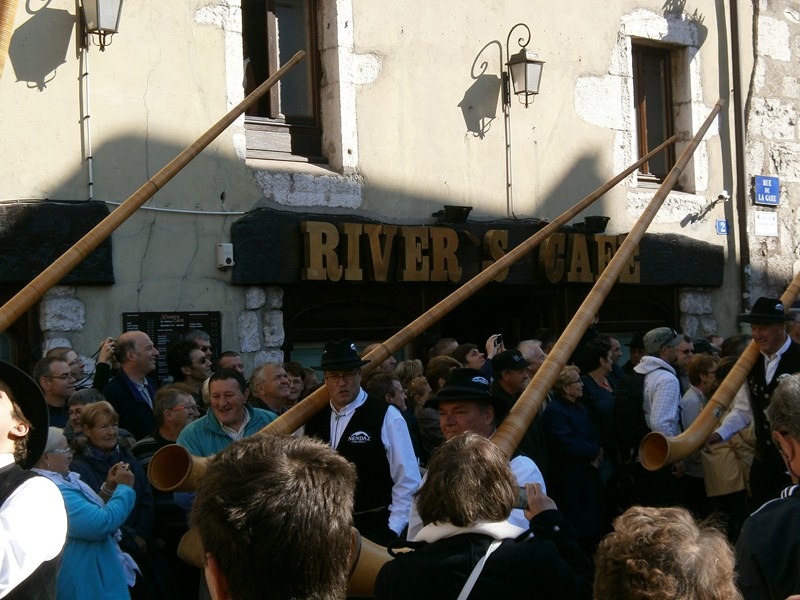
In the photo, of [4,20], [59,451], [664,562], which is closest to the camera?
[664,562]

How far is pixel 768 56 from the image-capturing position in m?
11.7

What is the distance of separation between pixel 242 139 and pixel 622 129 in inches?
167

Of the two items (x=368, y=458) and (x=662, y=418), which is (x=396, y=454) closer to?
(x=368, y=458)

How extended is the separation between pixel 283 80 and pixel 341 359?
4.60m

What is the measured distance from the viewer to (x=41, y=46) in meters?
7.16

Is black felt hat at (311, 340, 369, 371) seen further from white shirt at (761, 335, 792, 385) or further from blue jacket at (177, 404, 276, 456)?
white shirt at (761, 335, 792, 385)

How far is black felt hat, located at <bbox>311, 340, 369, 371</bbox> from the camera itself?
15.5 feet

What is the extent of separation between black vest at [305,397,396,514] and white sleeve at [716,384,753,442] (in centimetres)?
198

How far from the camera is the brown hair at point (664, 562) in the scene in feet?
6.56

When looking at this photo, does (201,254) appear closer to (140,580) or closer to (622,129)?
(140,580)

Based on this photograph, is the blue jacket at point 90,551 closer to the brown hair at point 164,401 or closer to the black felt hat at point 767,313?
the brown hair at point 164,401

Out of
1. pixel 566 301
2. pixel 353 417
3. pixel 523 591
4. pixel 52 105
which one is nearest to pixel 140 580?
pixel 353 417

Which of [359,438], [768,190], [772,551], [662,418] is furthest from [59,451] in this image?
[768,190]

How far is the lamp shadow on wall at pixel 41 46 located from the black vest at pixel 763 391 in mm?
4822
